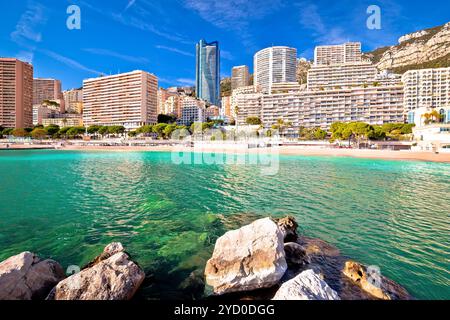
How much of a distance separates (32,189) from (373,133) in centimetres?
8102

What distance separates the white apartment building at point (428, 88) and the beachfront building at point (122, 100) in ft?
445

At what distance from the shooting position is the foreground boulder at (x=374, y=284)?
5539mm

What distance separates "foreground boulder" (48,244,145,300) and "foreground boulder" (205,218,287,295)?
1911mm

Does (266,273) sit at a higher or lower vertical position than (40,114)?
lower

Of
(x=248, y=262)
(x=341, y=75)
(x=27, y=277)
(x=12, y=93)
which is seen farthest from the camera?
(x=12, y=93)

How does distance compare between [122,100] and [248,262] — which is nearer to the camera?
[248,262]

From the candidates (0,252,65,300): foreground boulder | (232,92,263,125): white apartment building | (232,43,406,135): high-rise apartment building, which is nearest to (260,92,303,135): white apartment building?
(232,43,406,135): high-rise apartment building

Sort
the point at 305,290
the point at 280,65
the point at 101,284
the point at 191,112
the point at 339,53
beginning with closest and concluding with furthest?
the point at 305,290
the point at 101,284
the point at 191,112
the point at 339,53
the point at 280,65

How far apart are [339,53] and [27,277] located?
215438 millimetres

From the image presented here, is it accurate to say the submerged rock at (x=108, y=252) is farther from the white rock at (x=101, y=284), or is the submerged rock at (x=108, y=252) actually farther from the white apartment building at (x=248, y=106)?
the white apartment building at (x=248, y=106)

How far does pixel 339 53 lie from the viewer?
18062 cm

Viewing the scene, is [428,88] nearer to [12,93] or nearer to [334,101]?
[334,101]

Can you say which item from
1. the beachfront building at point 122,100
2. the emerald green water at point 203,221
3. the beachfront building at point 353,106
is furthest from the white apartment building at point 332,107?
the emerald green water at point 203,221

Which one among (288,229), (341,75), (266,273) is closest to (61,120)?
(341,75)
